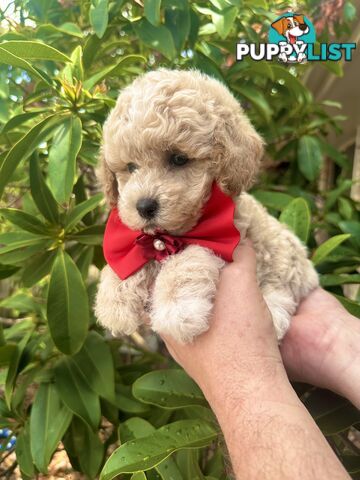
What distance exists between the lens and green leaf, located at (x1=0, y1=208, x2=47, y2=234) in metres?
1.44

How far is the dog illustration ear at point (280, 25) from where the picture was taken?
1.95m

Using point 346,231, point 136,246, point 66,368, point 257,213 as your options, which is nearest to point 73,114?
point 136,246

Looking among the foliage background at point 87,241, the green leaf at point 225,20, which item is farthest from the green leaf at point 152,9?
the green leaf at point 225,20

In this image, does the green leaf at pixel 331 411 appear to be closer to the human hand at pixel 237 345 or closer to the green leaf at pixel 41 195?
the human hand at pixel 237 345

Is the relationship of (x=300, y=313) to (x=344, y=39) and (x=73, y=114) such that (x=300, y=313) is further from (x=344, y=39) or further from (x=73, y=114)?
(x=344, y=39)

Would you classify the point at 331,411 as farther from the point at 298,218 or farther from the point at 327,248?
the point at 298,218

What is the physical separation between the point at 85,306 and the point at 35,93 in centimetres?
79

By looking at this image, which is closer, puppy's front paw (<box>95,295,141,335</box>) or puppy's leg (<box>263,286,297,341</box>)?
puppy's front paw (<box>95,295,141,335</box>)

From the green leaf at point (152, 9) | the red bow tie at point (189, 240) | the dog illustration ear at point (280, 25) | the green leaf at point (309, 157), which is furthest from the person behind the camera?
the green leaf at point (309, 157)

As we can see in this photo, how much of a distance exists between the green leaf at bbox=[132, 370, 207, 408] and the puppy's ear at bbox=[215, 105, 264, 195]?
68 centimetres

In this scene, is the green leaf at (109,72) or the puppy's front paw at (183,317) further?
the green leaf at (109,72)

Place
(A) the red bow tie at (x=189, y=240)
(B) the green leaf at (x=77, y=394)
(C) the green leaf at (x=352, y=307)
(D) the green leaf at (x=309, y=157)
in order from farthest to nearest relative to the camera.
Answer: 1. (D) the green leaf at (x=309, y=157)
2. (C) the green leaf at (x=352, y=307)
3. (B) the green leaf at (x=77, y=394)
4. (A) the red bow tie at (x=189, y=240)

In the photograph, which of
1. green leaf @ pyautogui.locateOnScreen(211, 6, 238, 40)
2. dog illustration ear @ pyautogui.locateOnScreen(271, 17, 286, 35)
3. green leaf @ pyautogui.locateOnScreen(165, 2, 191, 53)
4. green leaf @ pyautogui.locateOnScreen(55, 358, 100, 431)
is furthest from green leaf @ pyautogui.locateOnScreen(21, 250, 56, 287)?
dog illustration ear @ pyautogui.locateOnScreen(271, 17, 286, 35)

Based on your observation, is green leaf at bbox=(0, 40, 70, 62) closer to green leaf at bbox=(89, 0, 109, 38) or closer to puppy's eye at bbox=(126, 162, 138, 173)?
green leaf at bbox=(89, 0, 109, 38)
